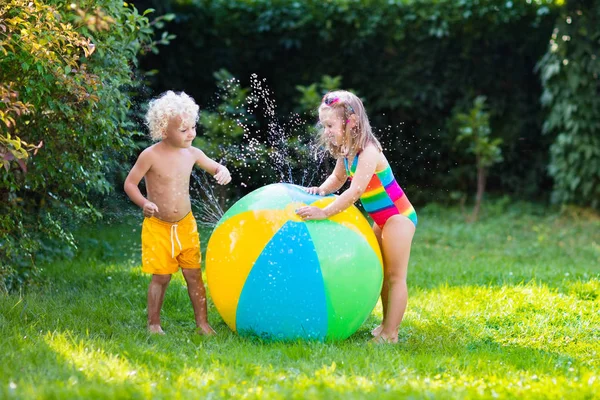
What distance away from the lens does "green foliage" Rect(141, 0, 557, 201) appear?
31.0ft

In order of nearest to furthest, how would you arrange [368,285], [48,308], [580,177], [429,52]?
[368,285] → [48,308] → [580,177] → [429,52]

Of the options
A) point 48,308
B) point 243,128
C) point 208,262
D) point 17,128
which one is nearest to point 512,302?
point 208,262

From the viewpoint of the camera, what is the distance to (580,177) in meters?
8.71

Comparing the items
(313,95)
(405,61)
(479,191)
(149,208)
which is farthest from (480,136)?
(149,208)

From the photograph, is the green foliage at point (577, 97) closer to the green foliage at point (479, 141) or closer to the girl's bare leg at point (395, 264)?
the green foliage at point (479, 141)

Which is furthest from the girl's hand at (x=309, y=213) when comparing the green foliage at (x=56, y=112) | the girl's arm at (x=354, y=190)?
the green foliage at (x=56, y=112)

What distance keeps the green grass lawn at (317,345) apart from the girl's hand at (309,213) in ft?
2.10

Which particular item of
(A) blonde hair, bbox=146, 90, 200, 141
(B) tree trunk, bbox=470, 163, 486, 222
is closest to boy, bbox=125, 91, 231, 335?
(A) blonde hair, bbox=146, 90, 200, 141

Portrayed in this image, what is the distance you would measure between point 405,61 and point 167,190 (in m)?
6.15

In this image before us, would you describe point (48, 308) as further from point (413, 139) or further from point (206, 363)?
point (413, 139)

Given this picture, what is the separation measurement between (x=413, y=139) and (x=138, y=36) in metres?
4.93

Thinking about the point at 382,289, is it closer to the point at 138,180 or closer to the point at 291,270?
the point at 291,270

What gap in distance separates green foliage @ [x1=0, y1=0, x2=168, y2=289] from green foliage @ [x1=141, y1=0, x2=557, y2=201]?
4166mm

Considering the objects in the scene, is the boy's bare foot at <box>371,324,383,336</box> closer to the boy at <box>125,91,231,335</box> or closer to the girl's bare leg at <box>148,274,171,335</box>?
the boy at <box>125,91,231,335</box>
